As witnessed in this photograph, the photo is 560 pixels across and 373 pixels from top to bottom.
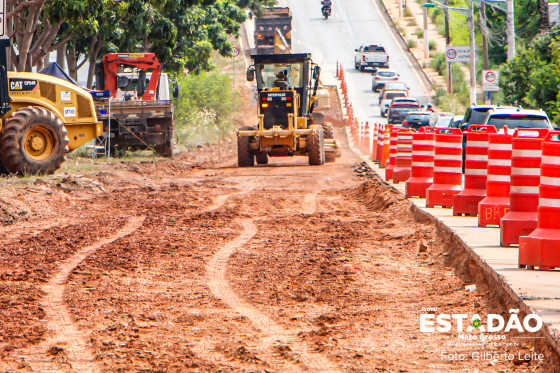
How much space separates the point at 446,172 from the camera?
14.4m

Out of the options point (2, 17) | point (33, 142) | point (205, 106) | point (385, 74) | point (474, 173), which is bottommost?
point (474, 173)

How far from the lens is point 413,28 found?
3408 inches

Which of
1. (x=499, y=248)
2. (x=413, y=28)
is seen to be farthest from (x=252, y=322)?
(x=413, y=28)

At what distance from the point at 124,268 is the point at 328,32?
73123 millimetres

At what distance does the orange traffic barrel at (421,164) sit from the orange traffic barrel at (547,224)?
6.60 meters

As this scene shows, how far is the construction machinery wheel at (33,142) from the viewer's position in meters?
19.4

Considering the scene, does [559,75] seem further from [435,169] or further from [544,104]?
[435,169]

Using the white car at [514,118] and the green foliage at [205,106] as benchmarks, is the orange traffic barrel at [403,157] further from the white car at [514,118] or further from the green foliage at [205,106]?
the green foliage at [205,106]

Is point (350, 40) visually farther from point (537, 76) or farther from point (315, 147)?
point (315, 147)

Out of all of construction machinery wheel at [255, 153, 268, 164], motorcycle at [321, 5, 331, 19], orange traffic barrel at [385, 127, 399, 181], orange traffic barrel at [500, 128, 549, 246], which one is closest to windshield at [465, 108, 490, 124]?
orange traffic barrel at [385, 127, 399, 181]

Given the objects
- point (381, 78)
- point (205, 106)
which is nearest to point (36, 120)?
point (205, 106)

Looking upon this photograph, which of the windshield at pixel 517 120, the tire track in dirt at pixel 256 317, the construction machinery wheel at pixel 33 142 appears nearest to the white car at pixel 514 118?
the windshield at pixel 517 120

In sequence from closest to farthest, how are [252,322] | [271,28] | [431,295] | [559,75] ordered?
[252,322] → [431,295] → [559,75] → [271,28]

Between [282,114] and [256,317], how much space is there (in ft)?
63.5
